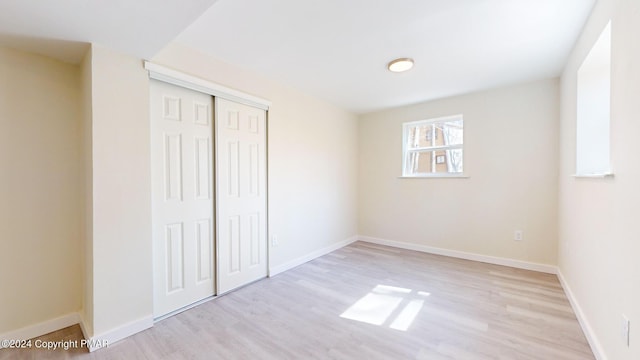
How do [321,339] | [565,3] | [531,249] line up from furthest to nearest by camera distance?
[531,249] → [321,339] → [565,3]

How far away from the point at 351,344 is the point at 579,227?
209 cm

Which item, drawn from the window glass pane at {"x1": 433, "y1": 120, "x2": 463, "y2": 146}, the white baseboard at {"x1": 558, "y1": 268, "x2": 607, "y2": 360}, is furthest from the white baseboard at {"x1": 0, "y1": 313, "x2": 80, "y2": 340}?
the window glass pane at {"x1": 433, "y1": 120, "x2": 463, "y2": 146}

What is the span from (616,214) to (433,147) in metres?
2.66

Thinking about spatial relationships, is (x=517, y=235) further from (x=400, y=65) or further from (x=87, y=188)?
(x=87, y=188)

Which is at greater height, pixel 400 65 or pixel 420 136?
pixel 400 65

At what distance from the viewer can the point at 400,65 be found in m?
2.58

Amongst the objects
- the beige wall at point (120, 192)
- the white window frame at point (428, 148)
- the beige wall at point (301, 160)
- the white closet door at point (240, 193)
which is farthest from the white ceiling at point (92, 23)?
the white window frame at point (428, 148)

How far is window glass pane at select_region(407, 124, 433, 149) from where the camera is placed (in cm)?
401

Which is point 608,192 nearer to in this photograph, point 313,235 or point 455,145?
point 455,145

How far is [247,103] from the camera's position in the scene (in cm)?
275

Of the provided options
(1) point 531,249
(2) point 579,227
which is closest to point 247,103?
(2) point 579,227

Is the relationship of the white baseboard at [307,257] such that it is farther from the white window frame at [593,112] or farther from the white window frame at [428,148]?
the white window frame at [593,112]

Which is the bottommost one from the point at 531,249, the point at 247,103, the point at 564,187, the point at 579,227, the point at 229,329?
the point at 229,329

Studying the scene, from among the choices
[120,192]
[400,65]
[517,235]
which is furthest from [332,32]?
[517,235]
